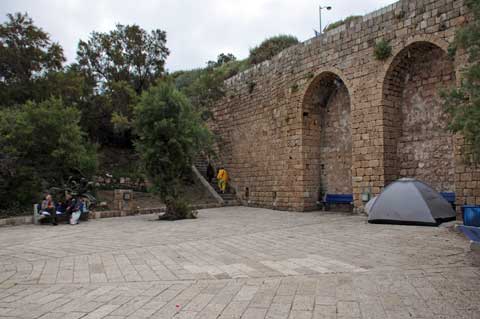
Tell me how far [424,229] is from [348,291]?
15.2 ft

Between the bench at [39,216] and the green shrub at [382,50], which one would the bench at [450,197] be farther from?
the bench at [39,216]

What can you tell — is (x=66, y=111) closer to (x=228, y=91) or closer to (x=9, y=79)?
(x=9, y=79)

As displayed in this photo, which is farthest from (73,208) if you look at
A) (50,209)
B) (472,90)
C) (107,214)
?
(472,90)

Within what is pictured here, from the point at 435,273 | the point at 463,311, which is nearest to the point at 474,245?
the point at 435,273

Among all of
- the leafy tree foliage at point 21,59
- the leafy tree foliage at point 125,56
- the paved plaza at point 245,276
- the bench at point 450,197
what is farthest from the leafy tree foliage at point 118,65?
the bench at point 450,197

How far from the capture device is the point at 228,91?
16.6 meters

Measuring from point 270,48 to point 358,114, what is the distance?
8.38 meters

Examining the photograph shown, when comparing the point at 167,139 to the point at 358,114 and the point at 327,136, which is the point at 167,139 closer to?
the point at 358,114

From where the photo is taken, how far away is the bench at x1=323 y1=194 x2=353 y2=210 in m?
11.5

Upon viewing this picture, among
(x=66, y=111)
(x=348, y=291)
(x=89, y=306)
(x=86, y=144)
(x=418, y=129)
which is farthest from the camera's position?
(x=86, y=144)

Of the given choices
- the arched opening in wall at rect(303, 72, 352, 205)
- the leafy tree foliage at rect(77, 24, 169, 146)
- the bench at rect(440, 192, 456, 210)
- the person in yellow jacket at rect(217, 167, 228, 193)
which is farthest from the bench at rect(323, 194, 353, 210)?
the leafy tree foliage at rect(77, 24, 169, 146)

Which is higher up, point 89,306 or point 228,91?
point 228,91

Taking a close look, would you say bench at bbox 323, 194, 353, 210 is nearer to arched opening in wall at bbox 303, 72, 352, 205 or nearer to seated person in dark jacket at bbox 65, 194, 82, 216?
arched opening in wall at bbox 303, 72, 352, 205

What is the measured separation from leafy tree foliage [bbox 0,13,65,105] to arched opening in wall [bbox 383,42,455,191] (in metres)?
13.4
